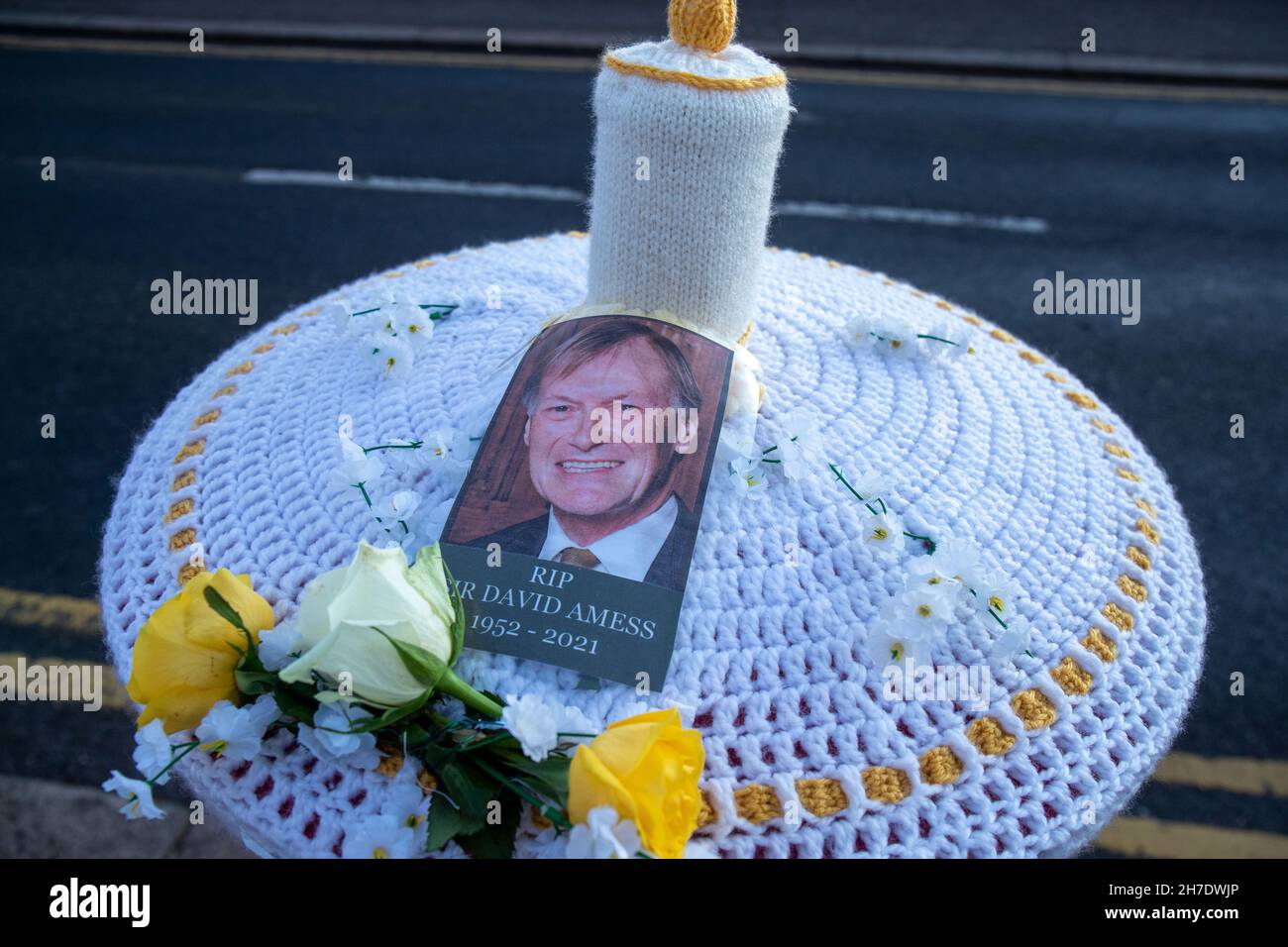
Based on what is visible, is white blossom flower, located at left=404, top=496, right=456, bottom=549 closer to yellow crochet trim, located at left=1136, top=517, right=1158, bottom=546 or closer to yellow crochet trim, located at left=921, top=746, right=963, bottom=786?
yellow crochet trim, located at left=921, top=746, right=963, bottom=786

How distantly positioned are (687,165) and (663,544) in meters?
0.41

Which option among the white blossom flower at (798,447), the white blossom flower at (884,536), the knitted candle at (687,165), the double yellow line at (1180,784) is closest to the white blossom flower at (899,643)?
the white blossom flower at (884,536)

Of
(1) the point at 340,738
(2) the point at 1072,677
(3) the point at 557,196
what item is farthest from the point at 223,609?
(3) the point at 557,196

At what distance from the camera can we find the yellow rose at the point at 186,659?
1.01m

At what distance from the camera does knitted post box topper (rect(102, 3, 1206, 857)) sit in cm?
106

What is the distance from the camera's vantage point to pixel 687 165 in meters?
1.17

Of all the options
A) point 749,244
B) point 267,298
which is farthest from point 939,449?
point 267,298

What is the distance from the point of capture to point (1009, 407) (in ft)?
4.78

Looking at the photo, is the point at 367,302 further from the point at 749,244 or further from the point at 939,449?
the point at 939,449

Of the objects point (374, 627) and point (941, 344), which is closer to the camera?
point (374, 627)

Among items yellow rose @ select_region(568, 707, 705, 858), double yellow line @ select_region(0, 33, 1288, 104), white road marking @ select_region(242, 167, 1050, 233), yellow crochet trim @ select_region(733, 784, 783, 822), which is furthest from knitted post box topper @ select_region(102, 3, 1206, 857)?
double yellow line @ select_region(0, 33, 1288, 104)

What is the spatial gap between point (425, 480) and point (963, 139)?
532 cm

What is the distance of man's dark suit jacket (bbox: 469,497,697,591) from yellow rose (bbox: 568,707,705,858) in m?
0.21

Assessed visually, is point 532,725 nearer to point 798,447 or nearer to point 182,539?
point 798,447
